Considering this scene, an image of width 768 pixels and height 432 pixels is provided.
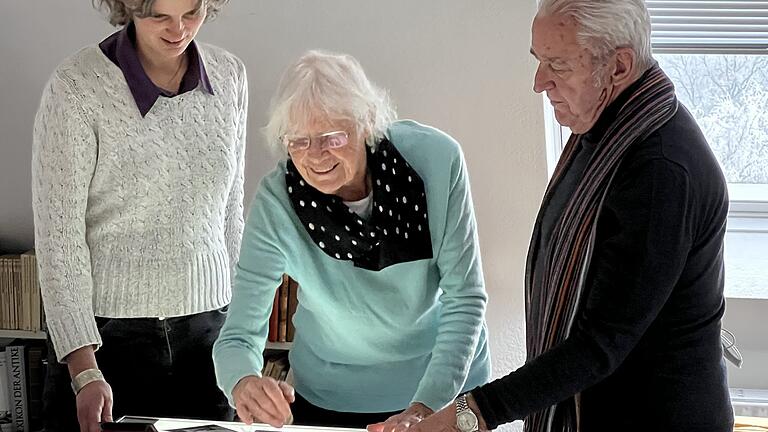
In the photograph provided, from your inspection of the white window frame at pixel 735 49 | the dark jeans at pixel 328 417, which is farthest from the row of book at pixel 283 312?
the dark jeans at pixel 328 417

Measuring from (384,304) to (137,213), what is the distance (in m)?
0.55

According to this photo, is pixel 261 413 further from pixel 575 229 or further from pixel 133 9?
pixel 133 9

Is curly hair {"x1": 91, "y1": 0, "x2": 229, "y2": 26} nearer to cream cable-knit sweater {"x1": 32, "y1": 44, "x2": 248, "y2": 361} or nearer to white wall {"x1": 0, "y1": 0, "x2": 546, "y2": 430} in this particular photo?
cream cable-knit sweater {"x1": 32, "y1": 44, "x2": 248, "y2": 361}

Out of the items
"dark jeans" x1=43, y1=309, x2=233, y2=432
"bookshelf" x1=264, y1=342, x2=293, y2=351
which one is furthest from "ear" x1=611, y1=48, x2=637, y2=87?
"bookshelf" x1=264, y1=342, x2=293, y2=351

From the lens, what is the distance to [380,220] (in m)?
1.92

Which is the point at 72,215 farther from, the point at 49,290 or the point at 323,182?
the point at 323,182

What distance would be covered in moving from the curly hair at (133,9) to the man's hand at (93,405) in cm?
71

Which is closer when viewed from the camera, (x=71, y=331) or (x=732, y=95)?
(x=71, y=331)

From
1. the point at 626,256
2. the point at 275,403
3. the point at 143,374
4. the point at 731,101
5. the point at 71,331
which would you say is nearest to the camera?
the point at 626,256

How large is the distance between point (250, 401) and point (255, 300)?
0.20 meters

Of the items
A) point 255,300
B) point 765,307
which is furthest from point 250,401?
point 765,307

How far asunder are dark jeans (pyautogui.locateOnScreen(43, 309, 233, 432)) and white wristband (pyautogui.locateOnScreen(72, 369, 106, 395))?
0.14m

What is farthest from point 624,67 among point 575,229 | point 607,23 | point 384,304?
point 384,304

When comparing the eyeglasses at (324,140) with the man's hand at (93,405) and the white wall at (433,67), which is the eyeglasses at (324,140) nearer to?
the man's hand at (93,405)
